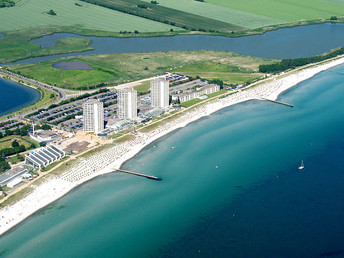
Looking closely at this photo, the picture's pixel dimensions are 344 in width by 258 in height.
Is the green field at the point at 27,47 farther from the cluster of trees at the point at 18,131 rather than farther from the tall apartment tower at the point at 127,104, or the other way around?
the tall apartment tower at the point at 127,104

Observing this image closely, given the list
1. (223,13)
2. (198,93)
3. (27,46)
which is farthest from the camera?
(223,13)

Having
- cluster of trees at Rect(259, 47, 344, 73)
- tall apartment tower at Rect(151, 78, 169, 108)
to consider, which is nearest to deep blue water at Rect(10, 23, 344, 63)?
cluster of trees at Rect(259, 47, 344, 73)

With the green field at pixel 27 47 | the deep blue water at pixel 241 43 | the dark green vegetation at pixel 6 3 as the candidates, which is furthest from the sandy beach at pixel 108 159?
the dark green vegetation at pixel 6 3

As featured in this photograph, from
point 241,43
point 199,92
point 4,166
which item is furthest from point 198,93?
point 241,43

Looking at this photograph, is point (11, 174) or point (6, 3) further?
point (6, 3)

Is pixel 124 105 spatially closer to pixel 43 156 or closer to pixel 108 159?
pixel 108 159

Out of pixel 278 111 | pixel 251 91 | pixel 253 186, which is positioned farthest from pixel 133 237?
pixel 251 91
